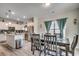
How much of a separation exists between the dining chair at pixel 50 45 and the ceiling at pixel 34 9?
553 millimetres

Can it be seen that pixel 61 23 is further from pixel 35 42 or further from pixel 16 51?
pixel 16 51

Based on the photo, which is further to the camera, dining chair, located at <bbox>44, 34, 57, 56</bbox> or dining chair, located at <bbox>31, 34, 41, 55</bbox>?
dining chair, located at <bbox>31, 34, 41, 55</bbox>

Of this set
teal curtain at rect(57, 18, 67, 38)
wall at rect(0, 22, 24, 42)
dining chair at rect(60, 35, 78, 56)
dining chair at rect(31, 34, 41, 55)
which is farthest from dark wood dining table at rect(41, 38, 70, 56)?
wall at rect(0, 22, 24, 42)

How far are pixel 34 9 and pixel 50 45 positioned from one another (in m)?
1.01

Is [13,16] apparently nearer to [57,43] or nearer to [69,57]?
[57,43]

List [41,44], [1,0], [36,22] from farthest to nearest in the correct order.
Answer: [41,44] → [36,22] → [1,0]

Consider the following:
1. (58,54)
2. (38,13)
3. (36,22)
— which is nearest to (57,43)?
(58,54)

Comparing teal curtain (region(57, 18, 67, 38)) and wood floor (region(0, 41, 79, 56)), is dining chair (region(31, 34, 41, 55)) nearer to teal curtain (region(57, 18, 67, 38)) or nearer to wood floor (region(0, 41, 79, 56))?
wood floor (region(0, 41, 79, 56))

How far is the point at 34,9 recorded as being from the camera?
190 cm

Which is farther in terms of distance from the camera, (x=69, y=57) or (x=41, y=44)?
(x=41, y=44)

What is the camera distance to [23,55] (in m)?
1.95

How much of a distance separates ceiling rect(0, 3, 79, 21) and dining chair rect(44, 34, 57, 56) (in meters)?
0.55

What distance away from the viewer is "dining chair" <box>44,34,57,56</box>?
2012 mm

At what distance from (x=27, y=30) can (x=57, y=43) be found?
848mm
